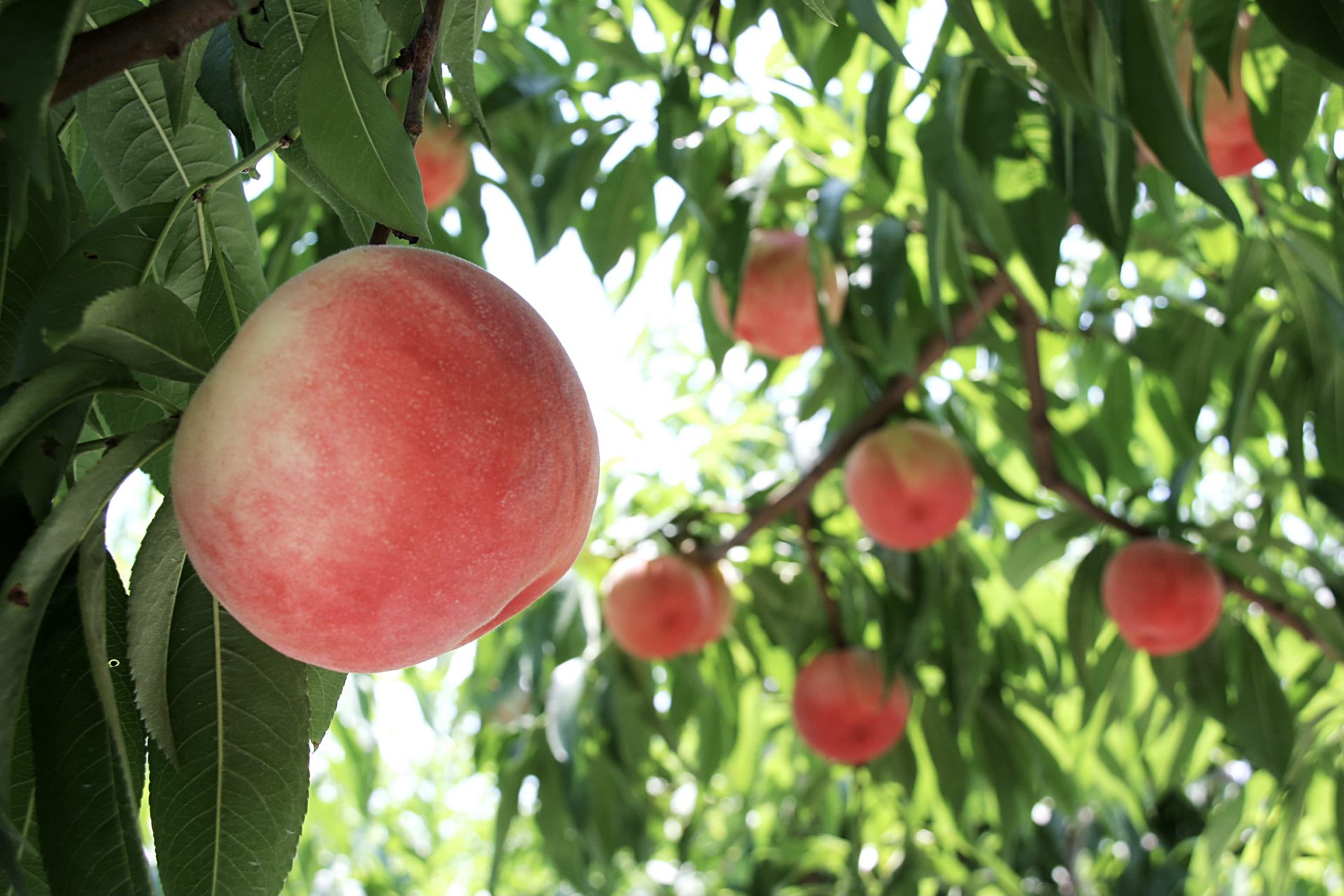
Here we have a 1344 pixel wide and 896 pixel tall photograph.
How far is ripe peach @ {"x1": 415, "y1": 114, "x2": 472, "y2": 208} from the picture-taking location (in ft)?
6.15

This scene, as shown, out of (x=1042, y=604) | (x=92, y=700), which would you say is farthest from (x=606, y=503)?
(x=92, y=700)

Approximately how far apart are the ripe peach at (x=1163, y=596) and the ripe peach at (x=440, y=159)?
1310 mm

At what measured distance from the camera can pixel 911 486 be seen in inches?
75.5

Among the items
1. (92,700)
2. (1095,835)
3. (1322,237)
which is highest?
(92,700)

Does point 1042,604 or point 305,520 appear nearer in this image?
point 305,520

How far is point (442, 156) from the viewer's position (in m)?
1.91

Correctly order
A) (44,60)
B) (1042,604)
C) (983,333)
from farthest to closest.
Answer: (1042,604) → (983,333) → (44,60)

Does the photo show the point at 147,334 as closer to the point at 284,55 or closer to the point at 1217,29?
the point at 284,55

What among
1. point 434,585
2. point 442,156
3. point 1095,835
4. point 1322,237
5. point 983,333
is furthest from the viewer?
point 1095,835

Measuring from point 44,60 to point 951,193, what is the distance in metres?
0.87

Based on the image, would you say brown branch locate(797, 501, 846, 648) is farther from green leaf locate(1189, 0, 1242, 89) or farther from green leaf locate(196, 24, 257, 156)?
green leaf locate(196, 24, 257, 156)

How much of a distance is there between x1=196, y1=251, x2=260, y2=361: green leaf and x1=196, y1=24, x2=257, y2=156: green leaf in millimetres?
79

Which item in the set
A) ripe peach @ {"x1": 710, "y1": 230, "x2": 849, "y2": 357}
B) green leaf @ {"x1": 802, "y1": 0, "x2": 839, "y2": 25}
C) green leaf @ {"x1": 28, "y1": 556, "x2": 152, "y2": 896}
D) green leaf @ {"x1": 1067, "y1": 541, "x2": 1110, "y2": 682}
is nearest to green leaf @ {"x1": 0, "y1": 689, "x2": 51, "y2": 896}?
green leaf @ {"x1": 28, "y1": 556, "x2": 152, "y2": 896}

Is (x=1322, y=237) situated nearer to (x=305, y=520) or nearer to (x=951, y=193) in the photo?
(x=951, y=193)
